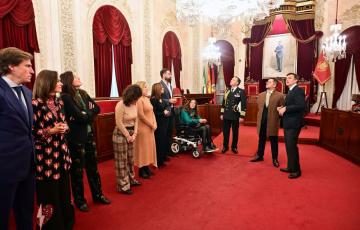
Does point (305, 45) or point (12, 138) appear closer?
point (12, 138)

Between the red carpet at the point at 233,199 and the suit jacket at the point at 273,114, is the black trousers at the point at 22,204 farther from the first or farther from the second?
the suit jacket at the point at 273,114

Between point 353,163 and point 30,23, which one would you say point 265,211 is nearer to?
point 353,163

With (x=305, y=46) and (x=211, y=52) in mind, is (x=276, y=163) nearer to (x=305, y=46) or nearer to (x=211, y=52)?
(x=211, y=52)

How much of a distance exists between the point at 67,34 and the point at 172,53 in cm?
404

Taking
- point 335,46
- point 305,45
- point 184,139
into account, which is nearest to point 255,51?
point 305,45

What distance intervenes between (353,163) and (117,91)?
207 inches

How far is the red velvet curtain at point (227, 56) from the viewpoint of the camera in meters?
10.1

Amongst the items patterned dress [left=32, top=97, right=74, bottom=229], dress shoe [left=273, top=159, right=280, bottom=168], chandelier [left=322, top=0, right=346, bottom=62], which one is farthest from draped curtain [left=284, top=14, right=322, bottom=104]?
patterned dress [left=32, top=97, right=74, bottom=229]

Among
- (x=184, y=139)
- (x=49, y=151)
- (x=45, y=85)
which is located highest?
(x=45, y=85)

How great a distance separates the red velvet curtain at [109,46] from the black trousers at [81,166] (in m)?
3.53

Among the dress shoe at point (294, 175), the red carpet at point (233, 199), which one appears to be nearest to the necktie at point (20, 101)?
the red carpet at point (233, 199)

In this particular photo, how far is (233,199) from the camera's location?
3.09m

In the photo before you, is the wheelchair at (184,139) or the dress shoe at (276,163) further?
the wheelchair at (184,139)

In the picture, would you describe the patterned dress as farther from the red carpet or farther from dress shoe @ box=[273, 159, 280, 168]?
dress shoe @ box=[273, 159, 280, 168]
